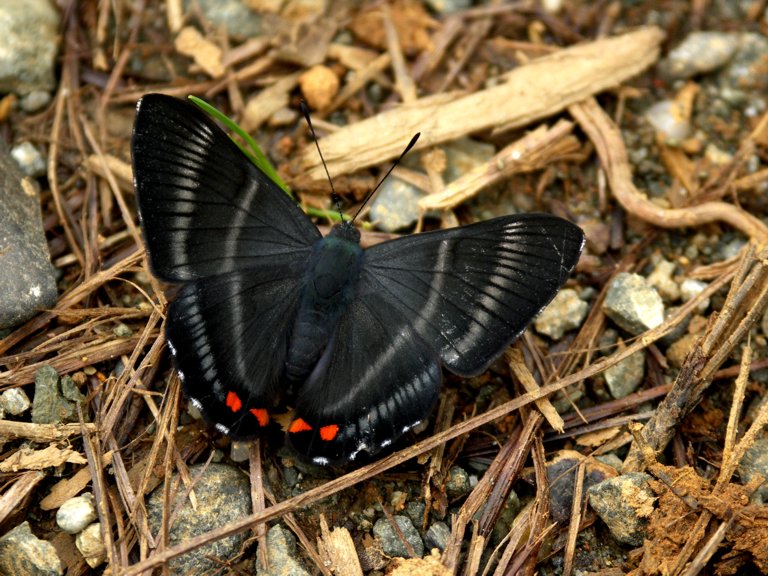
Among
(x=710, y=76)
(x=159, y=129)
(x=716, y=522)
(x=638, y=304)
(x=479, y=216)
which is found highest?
(x=159, y=129)

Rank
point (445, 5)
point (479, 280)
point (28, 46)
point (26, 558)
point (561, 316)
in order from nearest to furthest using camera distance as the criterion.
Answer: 1. point (26, 558)
2. point (479, 280)
3. point (561, 316)
4. point (28, 46)
5. point (445, 5)

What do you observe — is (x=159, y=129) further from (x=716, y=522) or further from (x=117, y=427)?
(x=716, y=522)

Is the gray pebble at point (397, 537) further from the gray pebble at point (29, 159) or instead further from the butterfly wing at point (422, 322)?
the gray pebble at point (29, 159)

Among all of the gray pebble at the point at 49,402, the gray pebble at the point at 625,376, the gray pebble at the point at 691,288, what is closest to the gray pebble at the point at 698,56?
the gray pebble at the point at 691,288

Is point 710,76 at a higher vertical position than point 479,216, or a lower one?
higher

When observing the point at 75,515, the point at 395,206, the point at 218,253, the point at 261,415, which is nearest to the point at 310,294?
the point at 218,253

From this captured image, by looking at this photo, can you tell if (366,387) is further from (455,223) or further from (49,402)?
(49,402)

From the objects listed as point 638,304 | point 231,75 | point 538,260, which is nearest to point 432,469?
point 538,260

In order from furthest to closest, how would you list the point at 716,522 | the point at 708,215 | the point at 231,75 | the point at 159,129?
1. the point at 231,75
2. the point at 708,215
3. the point at 159,129
4. the point at 716,522
